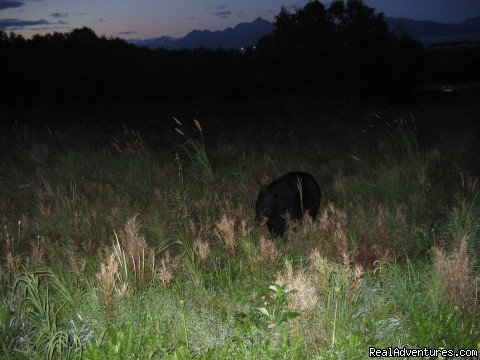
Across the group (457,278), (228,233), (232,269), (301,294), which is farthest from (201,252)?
(457,278)

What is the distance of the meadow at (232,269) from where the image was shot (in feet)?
9.38

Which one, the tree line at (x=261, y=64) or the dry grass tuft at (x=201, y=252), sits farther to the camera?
the tree line at (x=261, y=64)

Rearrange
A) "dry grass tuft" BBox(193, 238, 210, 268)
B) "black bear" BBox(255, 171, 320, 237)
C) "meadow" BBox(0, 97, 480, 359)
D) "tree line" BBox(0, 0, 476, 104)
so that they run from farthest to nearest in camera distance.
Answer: "tree line" BBox(0, 0, 476, 104) → "black bear" BBox(255, 171, 320, 237) → "dry grass tuft" BBox(193, 238, 210, 268) → "meadow" BBox(0, 97, 480, 359)

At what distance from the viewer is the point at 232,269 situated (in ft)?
13.2

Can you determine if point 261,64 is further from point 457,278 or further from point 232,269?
point 457,278

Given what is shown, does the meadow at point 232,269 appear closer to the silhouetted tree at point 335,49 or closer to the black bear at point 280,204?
the black bear at point 280,204

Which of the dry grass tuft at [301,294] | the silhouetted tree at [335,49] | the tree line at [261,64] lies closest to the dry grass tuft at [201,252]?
the dry grass tuft at [301,294]

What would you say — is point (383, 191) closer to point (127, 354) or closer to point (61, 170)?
point (127, 354)

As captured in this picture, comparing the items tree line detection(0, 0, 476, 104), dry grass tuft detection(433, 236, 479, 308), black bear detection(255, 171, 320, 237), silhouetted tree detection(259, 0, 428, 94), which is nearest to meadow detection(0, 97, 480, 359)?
dry grass tuft detection(433, 236, 479, 308)

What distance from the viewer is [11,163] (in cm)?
848

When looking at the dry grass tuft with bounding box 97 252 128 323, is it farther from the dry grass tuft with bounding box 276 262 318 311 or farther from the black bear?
the black bear

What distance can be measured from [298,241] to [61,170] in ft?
16.8

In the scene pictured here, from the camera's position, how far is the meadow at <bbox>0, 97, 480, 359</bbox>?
2.86 meters

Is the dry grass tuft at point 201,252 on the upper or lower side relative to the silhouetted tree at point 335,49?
lower
